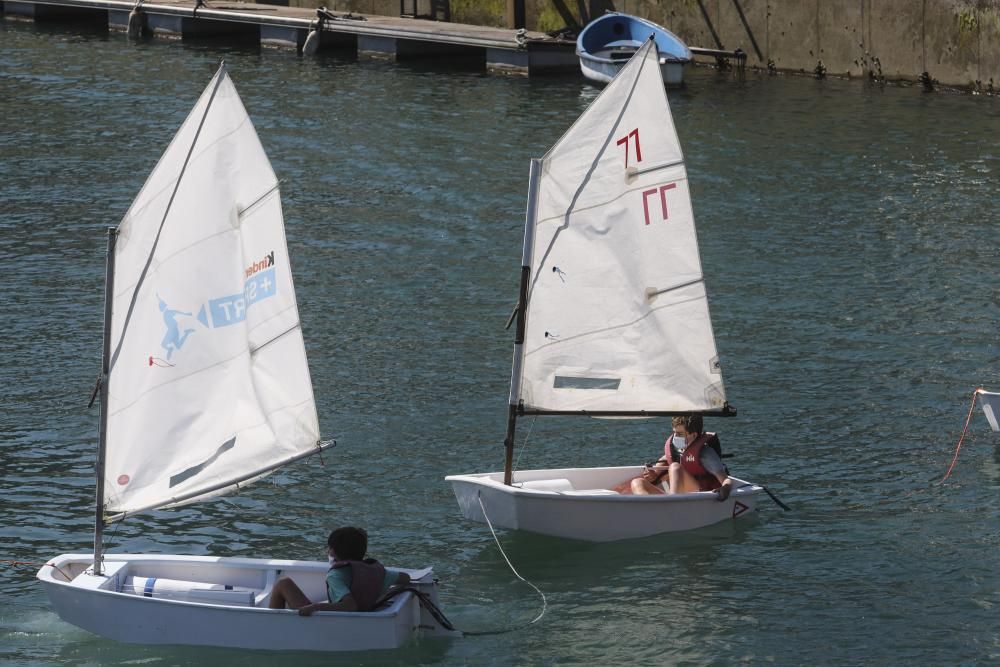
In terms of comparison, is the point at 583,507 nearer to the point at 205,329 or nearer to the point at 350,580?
the point at 350,580

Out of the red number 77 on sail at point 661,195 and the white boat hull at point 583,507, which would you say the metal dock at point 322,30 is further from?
the white boat hull at point 583,507

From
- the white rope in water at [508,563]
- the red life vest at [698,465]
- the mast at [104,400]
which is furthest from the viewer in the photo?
the red life vest at [698,465]

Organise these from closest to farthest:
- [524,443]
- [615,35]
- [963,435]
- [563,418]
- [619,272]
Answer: [619,272]
[963,435]
[524,443]
[563,418]
[615,35]

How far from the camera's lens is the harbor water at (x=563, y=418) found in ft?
53.6

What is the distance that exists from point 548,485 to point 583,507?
0.73 meters

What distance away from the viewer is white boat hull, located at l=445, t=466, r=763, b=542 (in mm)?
17281

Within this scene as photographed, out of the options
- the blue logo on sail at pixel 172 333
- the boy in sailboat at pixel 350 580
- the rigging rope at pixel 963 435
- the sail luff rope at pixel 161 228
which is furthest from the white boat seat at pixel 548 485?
the rigging rope at pixel 963 435

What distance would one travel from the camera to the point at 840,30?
147 ft

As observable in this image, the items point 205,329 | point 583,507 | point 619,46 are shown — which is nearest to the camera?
A: point 205,329

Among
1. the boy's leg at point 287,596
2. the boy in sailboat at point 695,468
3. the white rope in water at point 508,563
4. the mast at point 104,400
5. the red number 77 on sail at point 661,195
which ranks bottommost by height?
the white rope in water at point 508,563

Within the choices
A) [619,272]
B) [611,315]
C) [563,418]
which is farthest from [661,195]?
[563,418]

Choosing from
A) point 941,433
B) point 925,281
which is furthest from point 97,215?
point 941,433

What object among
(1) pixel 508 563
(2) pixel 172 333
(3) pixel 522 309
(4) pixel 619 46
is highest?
(4) pixel 619 46

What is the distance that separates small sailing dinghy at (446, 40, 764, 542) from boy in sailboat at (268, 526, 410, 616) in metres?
2.77
